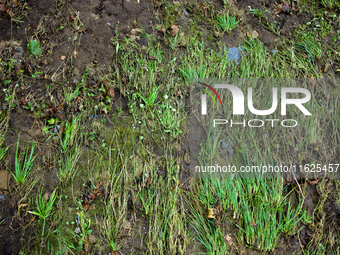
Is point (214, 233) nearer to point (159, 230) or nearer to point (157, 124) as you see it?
point (159, 230)

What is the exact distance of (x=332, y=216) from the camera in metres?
2.34

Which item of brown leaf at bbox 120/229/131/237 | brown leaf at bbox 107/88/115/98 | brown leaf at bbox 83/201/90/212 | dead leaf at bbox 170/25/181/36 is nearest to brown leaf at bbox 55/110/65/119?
brown leaf at bbox 107/88/115/98

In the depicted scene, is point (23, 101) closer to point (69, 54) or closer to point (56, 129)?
point (56, 129)

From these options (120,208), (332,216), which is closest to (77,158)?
(120,208)

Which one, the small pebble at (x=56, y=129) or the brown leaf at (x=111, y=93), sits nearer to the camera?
the small pebble at (x=56, y=129)

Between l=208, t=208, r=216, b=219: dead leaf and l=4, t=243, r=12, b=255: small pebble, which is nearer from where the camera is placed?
l=4, t=243, r=12, b=255: small pebble

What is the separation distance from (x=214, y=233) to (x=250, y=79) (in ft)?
5.35

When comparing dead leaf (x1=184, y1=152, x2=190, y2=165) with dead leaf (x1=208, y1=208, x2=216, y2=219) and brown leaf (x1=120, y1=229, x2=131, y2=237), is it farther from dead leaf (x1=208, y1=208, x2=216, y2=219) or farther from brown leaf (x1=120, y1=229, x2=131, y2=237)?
brown leaf (x1=120, y1=229, x2=131, y2=237)

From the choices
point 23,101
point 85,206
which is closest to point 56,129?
point 23,101

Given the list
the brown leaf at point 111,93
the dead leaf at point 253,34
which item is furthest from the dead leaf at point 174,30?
the brown leaf at point 111,93

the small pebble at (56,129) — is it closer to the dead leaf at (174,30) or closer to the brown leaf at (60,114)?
the brown leaf at (60,114)

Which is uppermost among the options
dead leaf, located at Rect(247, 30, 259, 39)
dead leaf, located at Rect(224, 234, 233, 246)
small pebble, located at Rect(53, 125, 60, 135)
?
dead leaf, located at Rect(247, 30, 259, 39)

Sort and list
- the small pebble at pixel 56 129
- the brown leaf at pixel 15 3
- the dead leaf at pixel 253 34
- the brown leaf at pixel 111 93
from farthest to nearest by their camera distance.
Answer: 1. the dead leaf at pixel 253 34
2. the brown leaf at pixel 15 3
3. the brown leaf at pixel 111 93
4. the small pebble at pixel 56 129

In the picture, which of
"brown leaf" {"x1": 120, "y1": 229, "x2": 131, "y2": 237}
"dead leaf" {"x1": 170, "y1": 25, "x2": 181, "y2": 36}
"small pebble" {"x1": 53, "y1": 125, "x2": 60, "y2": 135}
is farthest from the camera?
"dead leaf" {"x1": 170, "y1": 25, "x2": 181, "y2": 36}
